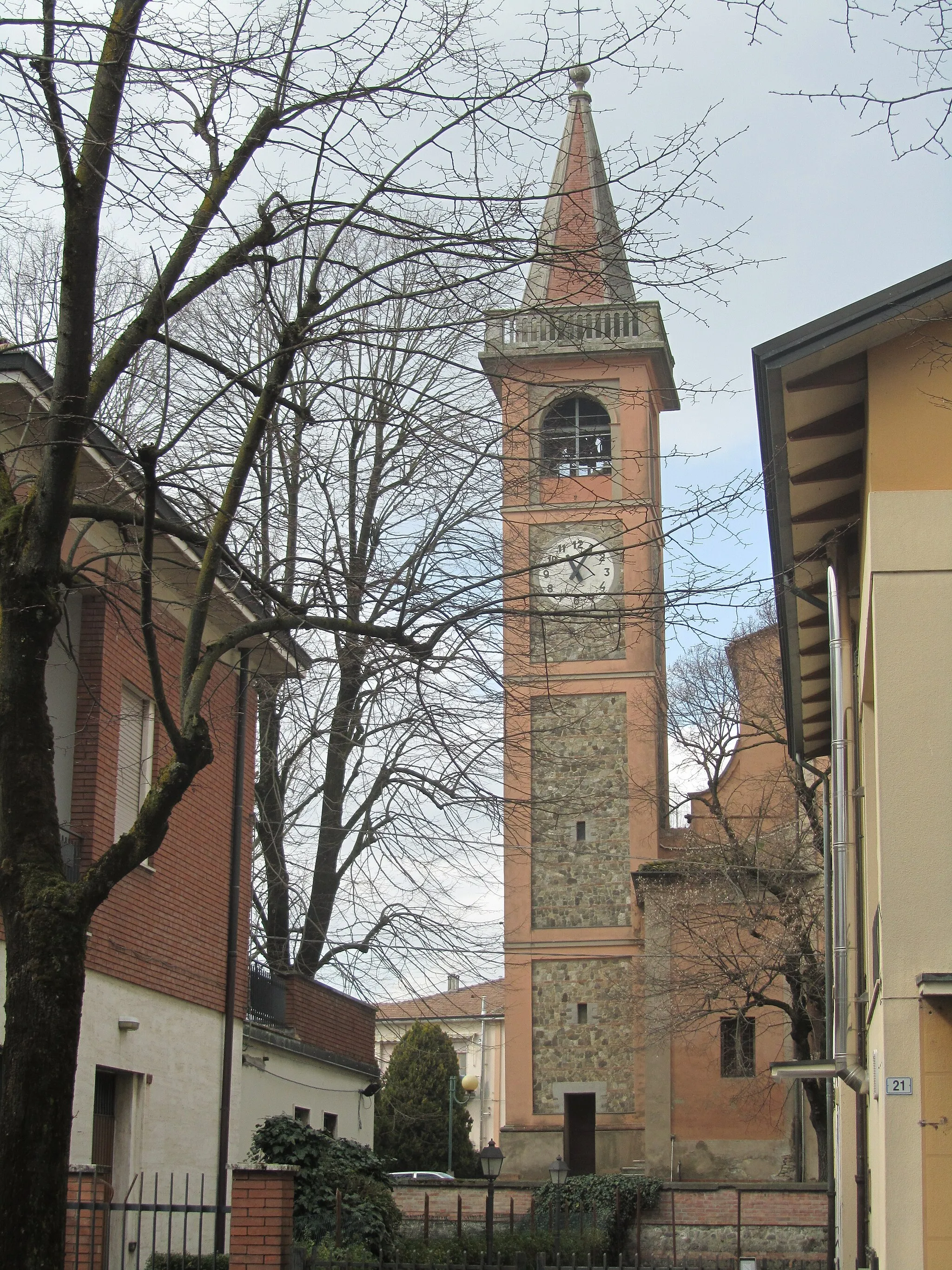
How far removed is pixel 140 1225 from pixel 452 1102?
4150 cm

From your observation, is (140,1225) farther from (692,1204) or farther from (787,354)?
(692,1204)

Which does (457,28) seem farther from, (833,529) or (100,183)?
(833,529)

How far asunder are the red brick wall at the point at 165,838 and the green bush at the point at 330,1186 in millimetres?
1505

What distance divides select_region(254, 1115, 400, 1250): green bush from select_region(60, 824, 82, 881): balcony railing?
3.96 metres

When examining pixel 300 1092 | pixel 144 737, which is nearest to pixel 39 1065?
pixel 144 737

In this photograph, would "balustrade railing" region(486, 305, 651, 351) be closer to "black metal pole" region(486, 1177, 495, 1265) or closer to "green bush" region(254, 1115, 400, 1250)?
Answer: "green bush" region(254, 1115, 400, 1250)

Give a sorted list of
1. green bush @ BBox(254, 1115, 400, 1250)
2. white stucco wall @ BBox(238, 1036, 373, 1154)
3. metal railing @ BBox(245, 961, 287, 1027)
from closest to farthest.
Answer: green bush @ BBox(254, 1115, 400, 1250) < white stucco wall @ BBox(238, 1036, 373, 1154) < metal railing @ BBox(245, 961, 287, 1027)

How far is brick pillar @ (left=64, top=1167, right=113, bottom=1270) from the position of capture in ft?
34.3

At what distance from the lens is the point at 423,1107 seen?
53438mm

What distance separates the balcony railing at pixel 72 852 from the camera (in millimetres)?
12367

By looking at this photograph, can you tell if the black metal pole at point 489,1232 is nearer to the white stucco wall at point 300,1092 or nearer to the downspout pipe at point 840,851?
the white stucco wall at point 300,1092

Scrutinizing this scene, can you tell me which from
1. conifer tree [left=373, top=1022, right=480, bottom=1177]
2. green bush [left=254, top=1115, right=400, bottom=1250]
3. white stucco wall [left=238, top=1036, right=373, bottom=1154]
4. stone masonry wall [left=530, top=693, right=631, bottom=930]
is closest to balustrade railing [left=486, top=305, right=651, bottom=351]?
green bush [left=254, top=1115, right=400, bottom=1250]

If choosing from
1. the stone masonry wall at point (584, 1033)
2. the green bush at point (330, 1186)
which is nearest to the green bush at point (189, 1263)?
the green bush at point (330, 1186)

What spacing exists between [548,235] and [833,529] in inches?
168
